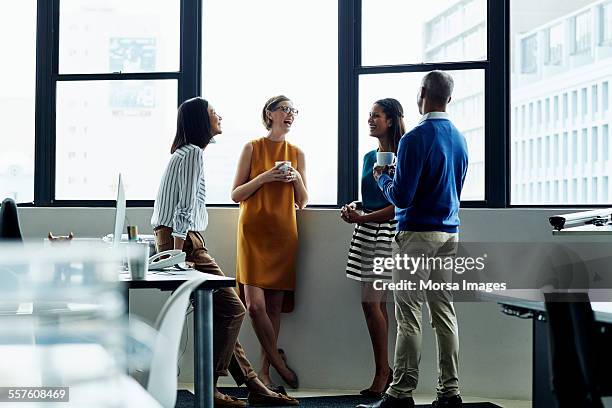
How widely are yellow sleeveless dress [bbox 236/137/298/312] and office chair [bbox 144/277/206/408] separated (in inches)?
121

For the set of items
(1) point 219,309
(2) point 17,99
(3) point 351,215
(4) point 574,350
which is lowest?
(1) point 219,309

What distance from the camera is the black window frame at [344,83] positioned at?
4.77m

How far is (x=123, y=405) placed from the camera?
115cm

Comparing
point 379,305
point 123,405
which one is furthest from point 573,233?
point 379,305

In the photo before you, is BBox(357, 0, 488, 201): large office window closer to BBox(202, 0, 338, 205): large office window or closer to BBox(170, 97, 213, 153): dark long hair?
BBox(202, 0, 338, 205): large office window

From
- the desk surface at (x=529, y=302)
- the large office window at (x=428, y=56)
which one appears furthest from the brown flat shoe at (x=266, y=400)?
the desk surface at (x=529, y=302)

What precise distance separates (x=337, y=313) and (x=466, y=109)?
1.41 meters

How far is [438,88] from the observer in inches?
153

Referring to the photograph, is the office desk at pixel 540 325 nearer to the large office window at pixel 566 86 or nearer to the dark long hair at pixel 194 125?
the dark long hair at pixel 194 125

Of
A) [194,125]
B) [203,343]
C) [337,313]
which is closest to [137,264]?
[203,343]

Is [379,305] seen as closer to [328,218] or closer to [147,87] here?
[328,218]

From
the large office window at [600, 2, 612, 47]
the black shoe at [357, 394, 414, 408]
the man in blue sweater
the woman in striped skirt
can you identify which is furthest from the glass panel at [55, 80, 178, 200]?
the large office window at [600, 2, 612, 47]

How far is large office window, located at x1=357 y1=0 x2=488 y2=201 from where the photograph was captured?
483 centimetres

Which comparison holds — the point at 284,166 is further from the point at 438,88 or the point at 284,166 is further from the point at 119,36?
the point at 119,36
